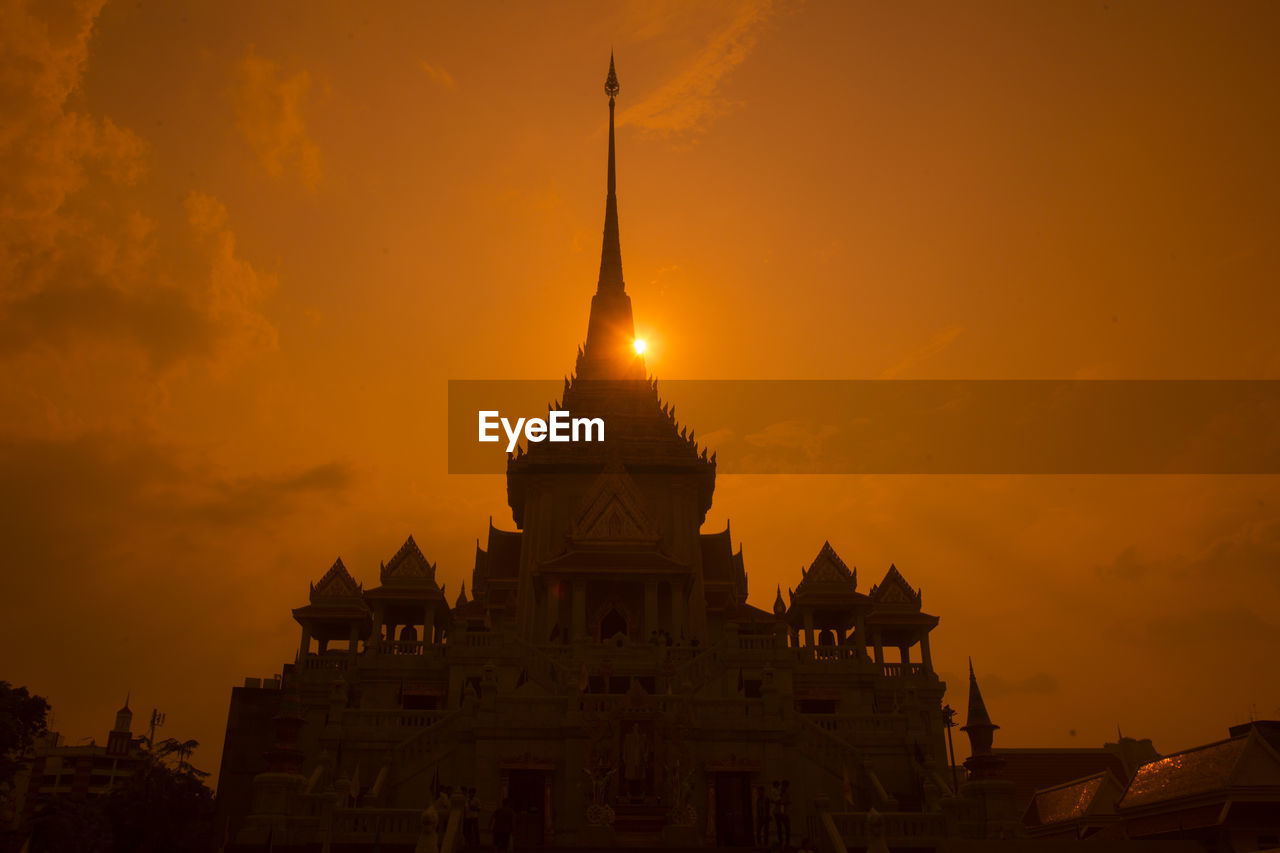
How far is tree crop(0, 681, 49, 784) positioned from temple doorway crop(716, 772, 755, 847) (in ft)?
87.2

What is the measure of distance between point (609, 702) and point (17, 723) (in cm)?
2496

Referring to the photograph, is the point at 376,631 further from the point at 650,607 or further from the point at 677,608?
the point at 677,608

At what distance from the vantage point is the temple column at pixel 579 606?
129 ft

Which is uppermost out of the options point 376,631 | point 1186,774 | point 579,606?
point 579,606

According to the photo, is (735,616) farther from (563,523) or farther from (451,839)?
(451,839)

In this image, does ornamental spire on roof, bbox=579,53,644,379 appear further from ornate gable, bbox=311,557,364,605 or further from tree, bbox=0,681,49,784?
tree, bbox=0,681,49,784

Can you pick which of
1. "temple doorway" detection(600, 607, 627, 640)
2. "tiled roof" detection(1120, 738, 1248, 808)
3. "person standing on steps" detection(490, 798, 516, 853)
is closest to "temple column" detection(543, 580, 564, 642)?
"temple doorway" detection(600, 607, 627, 640)

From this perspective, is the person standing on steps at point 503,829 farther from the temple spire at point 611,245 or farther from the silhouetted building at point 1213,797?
the temple spire at point 611,245

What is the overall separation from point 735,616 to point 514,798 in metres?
20.4

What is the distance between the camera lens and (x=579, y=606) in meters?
40.4

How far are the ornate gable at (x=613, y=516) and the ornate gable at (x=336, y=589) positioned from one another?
361 inches

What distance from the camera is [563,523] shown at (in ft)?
156

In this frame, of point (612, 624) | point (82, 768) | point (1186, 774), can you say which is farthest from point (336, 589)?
point (82, 768)

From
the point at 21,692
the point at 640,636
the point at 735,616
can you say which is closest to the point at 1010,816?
the point at 640,636
